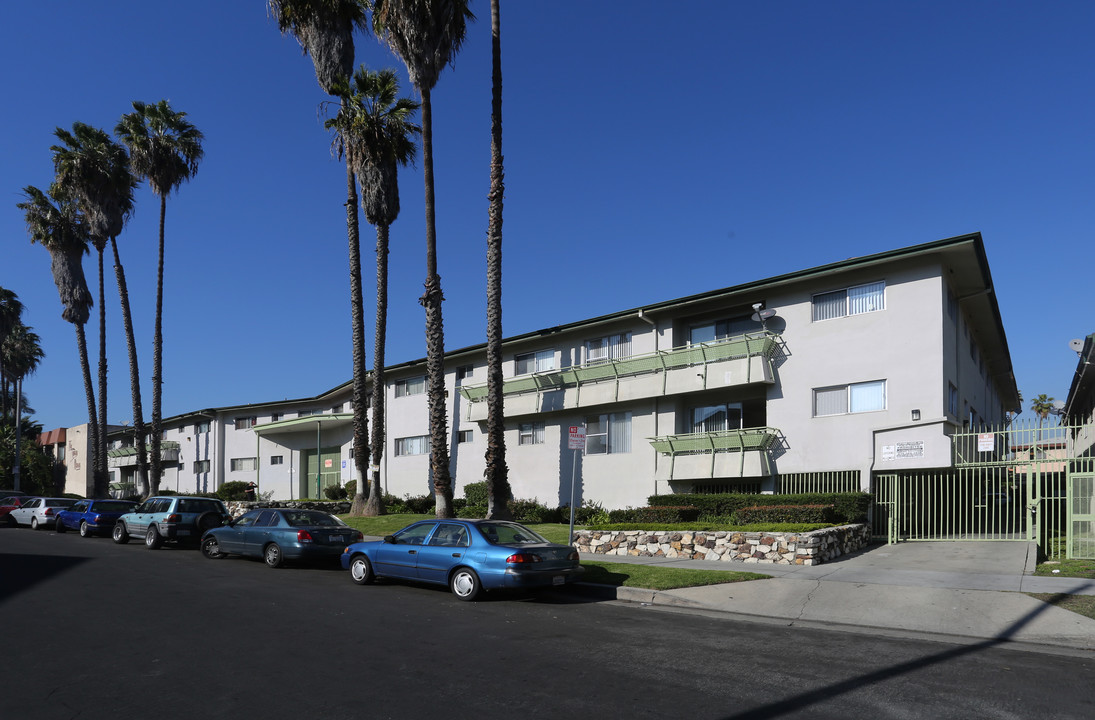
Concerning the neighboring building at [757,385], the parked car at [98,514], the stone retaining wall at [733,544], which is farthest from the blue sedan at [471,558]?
the parked car at [98,514]

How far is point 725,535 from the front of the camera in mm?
17109

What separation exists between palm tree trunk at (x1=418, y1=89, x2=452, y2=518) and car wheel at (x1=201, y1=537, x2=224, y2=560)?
700 cm

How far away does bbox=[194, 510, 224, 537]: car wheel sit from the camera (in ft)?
71.8

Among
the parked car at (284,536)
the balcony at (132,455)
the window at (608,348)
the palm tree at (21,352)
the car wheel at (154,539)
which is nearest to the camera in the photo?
the parked car at (284,536)

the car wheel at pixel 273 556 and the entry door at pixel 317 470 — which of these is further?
the entry door at pixel 317 470

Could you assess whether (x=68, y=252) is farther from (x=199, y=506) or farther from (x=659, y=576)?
(x=659, y=576)

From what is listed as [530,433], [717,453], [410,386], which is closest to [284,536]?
[717,453]

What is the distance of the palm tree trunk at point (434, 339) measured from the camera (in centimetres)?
2484

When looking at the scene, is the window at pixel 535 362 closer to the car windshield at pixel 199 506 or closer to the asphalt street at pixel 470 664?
the car windshield at pixel 199 506

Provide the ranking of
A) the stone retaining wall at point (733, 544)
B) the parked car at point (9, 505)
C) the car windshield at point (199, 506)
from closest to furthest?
the stone retaining wall at point (733, 544) → the car windshield at point (199, 506) → the parked car at point (9, 505)

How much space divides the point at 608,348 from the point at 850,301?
8.81 metres

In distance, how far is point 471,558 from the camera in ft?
42.1

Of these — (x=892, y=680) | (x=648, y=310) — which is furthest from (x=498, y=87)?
(x=892, y=680)

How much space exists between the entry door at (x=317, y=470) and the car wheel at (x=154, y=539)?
68.6 ft
